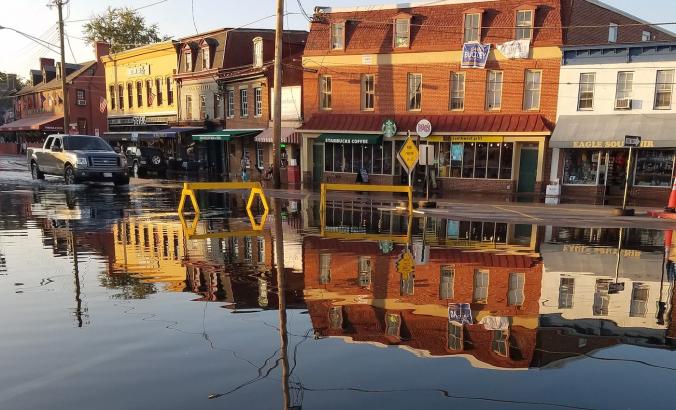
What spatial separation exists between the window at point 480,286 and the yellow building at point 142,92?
33.0m

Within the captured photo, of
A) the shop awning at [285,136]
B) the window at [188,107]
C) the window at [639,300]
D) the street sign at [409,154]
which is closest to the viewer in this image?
the window at [639,300]

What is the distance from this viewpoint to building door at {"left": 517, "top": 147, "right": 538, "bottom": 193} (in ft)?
79.6

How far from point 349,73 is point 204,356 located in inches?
971

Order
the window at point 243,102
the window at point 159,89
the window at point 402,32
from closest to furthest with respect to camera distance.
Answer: the window at point 402,32, the window at point 243,102, the window at point 159,89

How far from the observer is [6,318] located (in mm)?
5777

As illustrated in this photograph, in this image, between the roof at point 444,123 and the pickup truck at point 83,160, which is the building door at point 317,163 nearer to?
the roof at point 444,123

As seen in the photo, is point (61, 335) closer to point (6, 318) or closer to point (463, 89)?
point (6, 318)

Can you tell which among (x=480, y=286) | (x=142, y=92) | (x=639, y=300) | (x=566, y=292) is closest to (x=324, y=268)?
(x=480, y=286)

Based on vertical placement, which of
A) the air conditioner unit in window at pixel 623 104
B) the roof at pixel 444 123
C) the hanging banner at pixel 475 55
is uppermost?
the hanging banner at pixel 475 55

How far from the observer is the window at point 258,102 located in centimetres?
3259

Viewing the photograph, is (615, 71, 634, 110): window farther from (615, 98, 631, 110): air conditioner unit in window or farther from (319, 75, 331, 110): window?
(319, 75, 331, 110): window

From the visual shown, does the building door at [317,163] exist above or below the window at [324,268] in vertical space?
above

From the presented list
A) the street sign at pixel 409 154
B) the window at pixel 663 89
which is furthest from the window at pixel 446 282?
the window at pixel 663 89

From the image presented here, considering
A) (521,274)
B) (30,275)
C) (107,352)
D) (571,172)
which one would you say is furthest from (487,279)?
(571,172)
